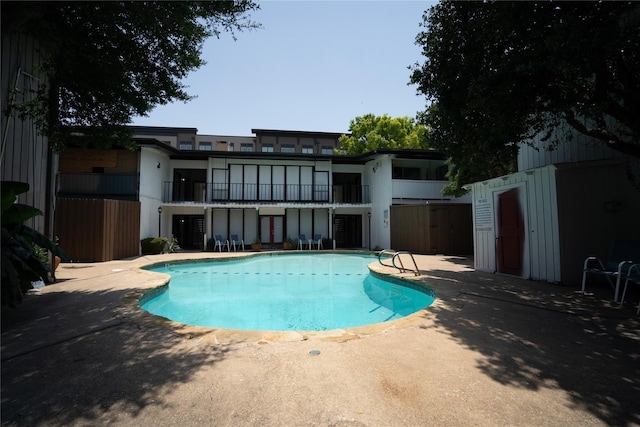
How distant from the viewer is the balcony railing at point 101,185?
14070 mm

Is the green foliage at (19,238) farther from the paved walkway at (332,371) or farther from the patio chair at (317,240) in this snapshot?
the patio chair at (317,240)

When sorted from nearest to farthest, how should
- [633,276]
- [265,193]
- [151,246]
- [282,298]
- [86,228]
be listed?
[633,276] → [282,298] → [86,228] → [151,246] → [265,193]

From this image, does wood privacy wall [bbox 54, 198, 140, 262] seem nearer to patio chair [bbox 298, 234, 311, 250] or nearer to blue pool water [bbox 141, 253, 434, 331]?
blue pool water [bbox 141, 253, 434, 331]

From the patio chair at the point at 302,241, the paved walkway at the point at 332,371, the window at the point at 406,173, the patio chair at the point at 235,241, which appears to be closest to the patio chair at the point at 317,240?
the patio chair at the point at 302,241

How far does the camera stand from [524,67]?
4.41 meters

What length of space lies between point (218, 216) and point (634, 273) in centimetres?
1775

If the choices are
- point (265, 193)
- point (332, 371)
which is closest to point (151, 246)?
point (265, 193)

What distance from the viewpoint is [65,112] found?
6707 mm

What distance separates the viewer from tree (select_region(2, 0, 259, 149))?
4.63 metres

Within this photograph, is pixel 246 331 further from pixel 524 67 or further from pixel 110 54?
pixel 110 54

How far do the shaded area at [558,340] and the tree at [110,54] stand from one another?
20.0 ft

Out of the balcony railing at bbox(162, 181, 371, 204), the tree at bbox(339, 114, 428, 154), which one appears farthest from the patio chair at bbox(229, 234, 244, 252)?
the tree at bbox(339, 114, 428, 154)

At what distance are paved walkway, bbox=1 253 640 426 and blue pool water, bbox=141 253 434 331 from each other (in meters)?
1.86

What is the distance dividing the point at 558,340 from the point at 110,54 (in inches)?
319
